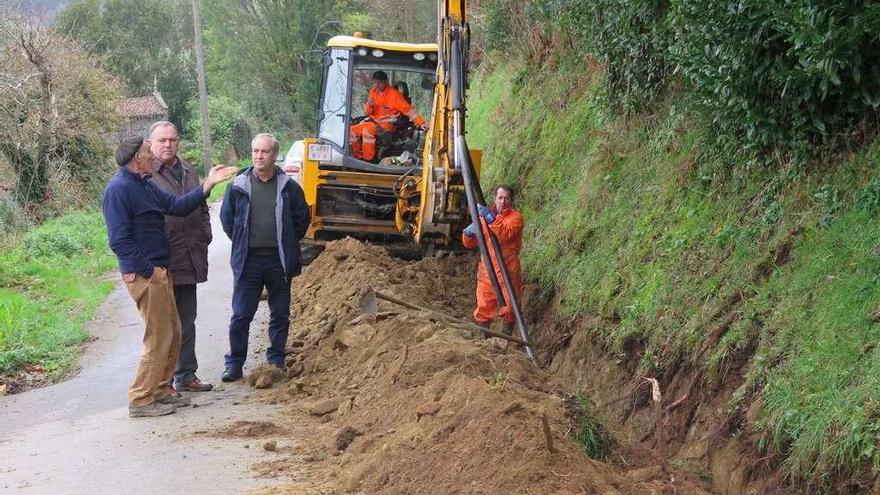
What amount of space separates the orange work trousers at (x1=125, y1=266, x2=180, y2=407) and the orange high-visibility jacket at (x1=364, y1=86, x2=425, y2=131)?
6736 millimetres

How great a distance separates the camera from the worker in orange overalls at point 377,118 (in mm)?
14484

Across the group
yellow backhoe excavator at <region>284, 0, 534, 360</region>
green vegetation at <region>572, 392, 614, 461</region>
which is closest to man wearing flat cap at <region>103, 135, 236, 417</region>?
green vegetation at <region>572, 392, 614, 461</region>

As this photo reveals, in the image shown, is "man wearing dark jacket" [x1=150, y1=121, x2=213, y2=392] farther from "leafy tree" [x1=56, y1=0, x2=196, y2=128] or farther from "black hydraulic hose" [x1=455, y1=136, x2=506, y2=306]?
"leafy tree" [x1=56, y1=0, x2=196, y2=128]

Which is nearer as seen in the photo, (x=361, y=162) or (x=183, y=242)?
(x=183, y=242)

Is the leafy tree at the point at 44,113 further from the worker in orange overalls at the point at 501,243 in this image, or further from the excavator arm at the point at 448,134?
the worker in orange overalls at the point at 501,243

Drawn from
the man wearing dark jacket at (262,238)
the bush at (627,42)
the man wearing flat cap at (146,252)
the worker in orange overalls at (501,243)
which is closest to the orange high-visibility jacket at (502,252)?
the worker in orange overalls at (501,243)

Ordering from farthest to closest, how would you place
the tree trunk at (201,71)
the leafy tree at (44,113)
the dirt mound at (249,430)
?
the tree trunk at (201,71)
the leafy tree at (44,113)
the dirt mound at (249,430)

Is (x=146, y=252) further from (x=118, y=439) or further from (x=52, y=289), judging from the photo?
(x=52, y=289)

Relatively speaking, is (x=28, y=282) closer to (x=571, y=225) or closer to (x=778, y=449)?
(x=571, y=225)

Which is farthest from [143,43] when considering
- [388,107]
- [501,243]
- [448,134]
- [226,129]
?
[501,243]

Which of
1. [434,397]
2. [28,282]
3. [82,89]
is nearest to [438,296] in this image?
[434,397]

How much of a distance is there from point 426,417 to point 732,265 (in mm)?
2758

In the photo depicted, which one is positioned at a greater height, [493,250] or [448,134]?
[448,134]

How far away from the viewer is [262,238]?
9.09 metres
